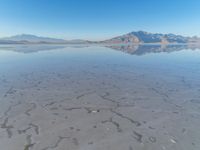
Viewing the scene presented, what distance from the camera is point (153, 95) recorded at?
6410mm

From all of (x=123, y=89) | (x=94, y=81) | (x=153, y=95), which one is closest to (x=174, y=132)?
(x=153, y=95)

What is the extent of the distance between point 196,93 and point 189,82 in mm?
1850

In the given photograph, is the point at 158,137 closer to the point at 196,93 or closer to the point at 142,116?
the point at 142,116

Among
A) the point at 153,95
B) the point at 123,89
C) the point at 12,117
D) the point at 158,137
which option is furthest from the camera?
the point at 123,89

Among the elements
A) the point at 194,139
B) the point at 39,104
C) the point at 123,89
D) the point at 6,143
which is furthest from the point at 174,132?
the point at 39,104

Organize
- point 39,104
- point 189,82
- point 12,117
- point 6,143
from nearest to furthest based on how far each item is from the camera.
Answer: point 6,143, point 12,117, point 39,104, point 189,82

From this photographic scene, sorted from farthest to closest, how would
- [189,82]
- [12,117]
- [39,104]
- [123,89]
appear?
[189,82] < [123,89] < [39,104] < [12,117]

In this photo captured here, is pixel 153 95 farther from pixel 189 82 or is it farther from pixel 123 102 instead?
pixel 189 82

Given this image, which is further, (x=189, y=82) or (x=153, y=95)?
(x=189, y=82)

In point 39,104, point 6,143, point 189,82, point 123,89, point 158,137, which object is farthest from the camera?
point 189,82

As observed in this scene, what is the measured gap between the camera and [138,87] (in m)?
7.46

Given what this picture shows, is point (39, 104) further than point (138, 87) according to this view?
No

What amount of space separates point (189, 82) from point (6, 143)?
8.76m

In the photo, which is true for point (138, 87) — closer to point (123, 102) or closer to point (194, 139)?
point (123, 102)
